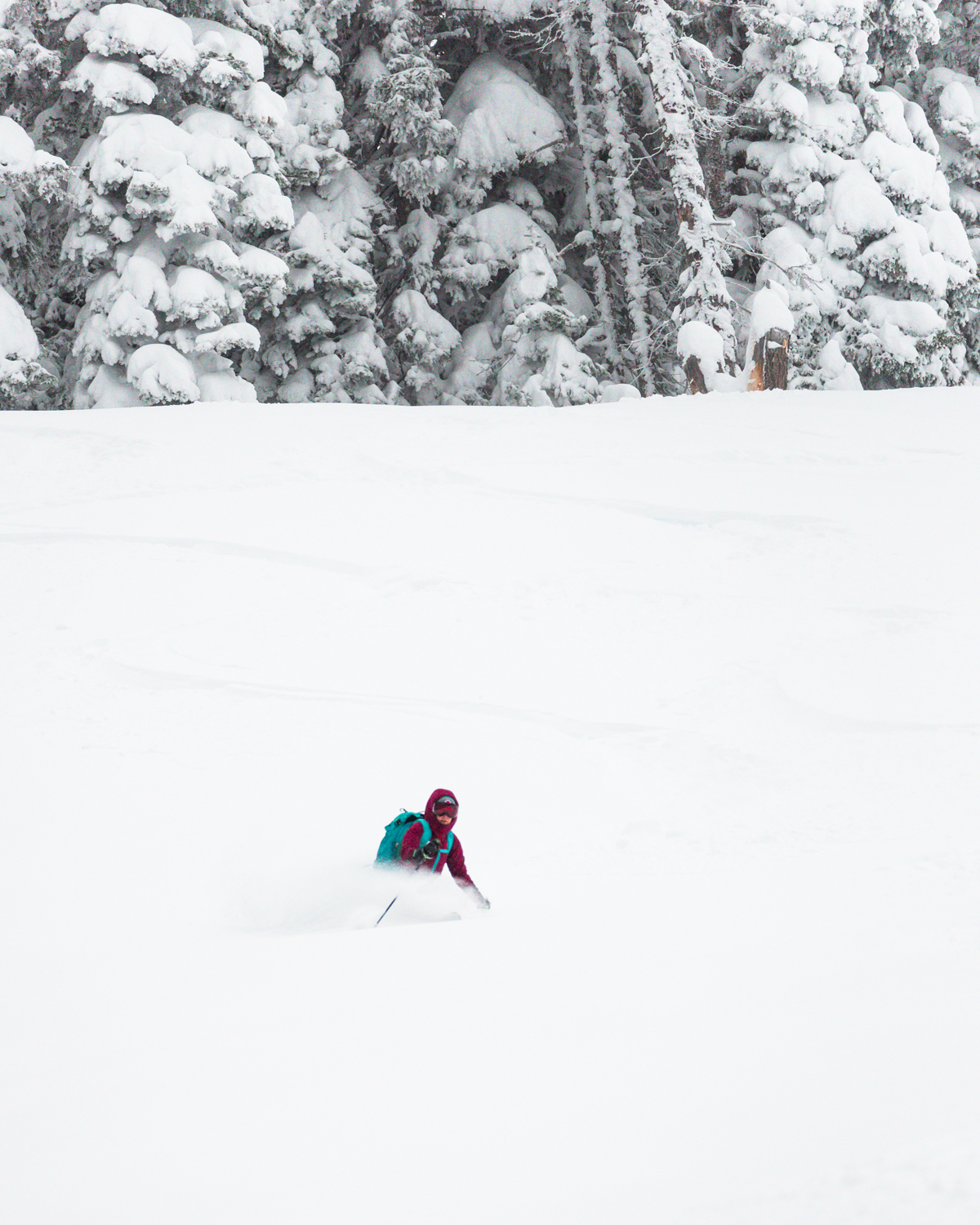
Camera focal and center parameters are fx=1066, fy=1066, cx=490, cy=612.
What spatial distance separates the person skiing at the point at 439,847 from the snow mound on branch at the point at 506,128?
15.6 metres

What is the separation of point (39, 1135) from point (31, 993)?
0.95 meters

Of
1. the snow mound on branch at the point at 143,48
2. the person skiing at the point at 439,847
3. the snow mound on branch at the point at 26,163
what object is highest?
the snow mound on branch at the point at 143,48

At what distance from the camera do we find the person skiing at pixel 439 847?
4.59 m

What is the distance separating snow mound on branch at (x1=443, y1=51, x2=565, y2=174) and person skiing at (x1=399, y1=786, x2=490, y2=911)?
15610 millimetres

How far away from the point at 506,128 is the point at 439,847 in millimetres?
16229

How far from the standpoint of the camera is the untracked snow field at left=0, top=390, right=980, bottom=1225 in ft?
8.44

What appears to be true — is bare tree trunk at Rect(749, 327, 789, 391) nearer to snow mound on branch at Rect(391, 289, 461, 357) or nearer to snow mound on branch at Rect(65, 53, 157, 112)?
snow mound on branch at Rect(391, 289, 461, 357)

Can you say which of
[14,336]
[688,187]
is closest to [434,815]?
[14,336]

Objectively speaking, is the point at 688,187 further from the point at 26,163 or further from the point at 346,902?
the point at 346,902

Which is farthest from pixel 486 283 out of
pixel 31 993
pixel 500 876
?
pixel 31 993

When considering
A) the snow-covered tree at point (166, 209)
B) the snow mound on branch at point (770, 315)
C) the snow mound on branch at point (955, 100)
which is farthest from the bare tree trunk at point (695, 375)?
the snow mound on branch at point (955, 100)

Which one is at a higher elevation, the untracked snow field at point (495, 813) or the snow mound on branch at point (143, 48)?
the snow mound on branch at point (143, 48)

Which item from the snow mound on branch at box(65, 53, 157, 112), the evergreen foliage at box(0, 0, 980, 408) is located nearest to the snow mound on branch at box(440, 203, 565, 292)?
the evergreen foliage at box(0, 0, 980, 408)

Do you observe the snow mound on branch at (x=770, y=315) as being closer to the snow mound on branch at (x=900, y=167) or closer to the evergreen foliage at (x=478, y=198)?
the evergreen foliage at (x=478, y=198)
